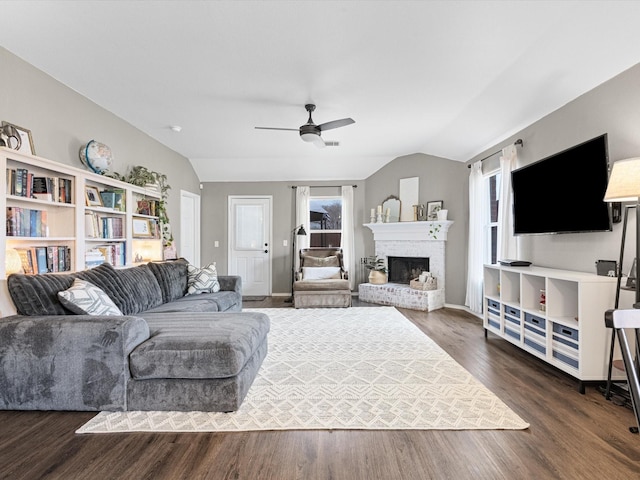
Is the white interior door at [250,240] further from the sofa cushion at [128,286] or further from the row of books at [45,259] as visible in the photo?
the row of books at [45,259]

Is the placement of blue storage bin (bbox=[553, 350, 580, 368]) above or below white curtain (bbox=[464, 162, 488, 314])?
below

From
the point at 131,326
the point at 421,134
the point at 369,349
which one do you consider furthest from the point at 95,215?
the point at 421,134

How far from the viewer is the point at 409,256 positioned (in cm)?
577

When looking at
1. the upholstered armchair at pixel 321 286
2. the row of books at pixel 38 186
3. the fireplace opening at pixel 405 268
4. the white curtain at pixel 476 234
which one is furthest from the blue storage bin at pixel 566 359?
the row of books at pixel 38 186

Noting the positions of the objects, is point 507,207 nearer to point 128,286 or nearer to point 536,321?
point 536,321

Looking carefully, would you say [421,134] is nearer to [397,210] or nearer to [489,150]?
[489,150]

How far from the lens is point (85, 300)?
90.0 inches

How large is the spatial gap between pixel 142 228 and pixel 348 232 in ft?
11.9

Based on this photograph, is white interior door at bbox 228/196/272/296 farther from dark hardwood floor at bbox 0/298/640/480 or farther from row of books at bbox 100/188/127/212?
dark hardwood floor at bbox 0/298/640/480

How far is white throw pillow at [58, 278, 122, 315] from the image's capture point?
224cm

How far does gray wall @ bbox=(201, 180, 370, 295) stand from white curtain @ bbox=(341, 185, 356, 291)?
4.5 inches

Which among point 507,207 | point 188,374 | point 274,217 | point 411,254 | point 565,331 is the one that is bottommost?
point 188,374

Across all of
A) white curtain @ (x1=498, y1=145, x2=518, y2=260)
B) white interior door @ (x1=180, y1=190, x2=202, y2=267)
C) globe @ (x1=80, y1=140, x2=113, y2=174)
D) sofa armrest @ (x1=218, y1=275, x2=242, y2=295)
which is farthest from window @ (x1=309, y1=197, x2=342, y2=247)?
globe @ (x1=80, y1=140, x2=113, y2=174)

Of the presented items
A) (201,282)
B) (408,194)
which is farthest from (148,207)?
(408,194)
